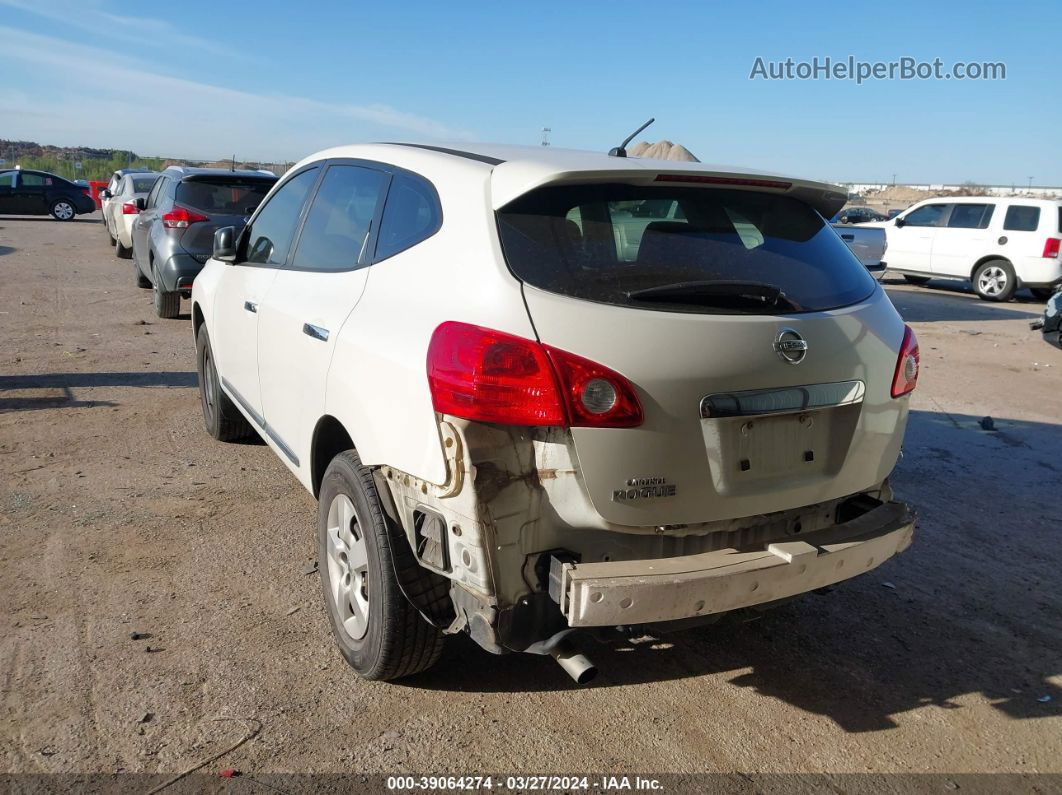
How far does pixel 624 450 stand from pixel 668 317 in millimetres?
428

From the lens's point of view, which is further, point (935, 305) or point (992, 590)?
point (935, 305)

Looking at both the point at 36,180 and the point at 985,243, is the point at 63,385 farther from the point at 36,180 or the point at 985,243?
the point at 36,180

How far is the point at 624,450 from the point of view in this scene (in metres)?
2.59

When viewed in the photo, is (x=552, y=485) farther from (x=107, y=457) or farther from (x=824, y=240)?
(x=107, y=457)

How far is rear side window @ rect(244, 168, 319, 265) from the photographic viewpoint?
14.6 feet

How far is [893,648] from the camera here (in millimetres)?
3668

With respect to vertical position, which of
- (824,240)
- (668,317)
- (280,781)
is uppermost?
(824,240)

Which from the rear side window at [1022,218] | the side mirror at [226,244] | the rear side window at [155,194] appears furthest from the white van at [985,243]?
the side mirror at [226,244]

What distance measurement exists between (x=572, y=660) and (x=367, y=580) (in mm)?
841

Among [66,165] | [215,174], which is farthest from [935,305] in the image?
[66,165]

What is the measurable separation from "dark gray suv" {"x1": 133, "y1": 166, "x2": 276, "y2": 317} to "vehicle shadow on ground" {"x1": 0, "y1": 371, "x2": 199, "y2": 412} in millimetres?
2648

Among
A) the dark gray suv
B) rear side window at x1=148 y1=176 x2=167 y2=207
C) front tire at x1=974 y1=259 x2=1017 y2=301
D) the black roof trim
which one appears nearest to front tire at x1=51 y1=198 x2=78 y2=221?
rear side window at x1=148 y1=176 x2=167 y2=207

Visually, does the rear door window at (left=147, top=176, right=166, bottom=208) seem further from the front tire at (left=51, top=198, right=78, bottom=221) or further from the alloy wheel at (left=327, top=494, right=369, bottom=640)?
the front tire at (left=51, top=198, right=78, bottom=221)

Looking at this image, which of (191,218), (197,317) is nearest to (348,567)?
(197,317)
